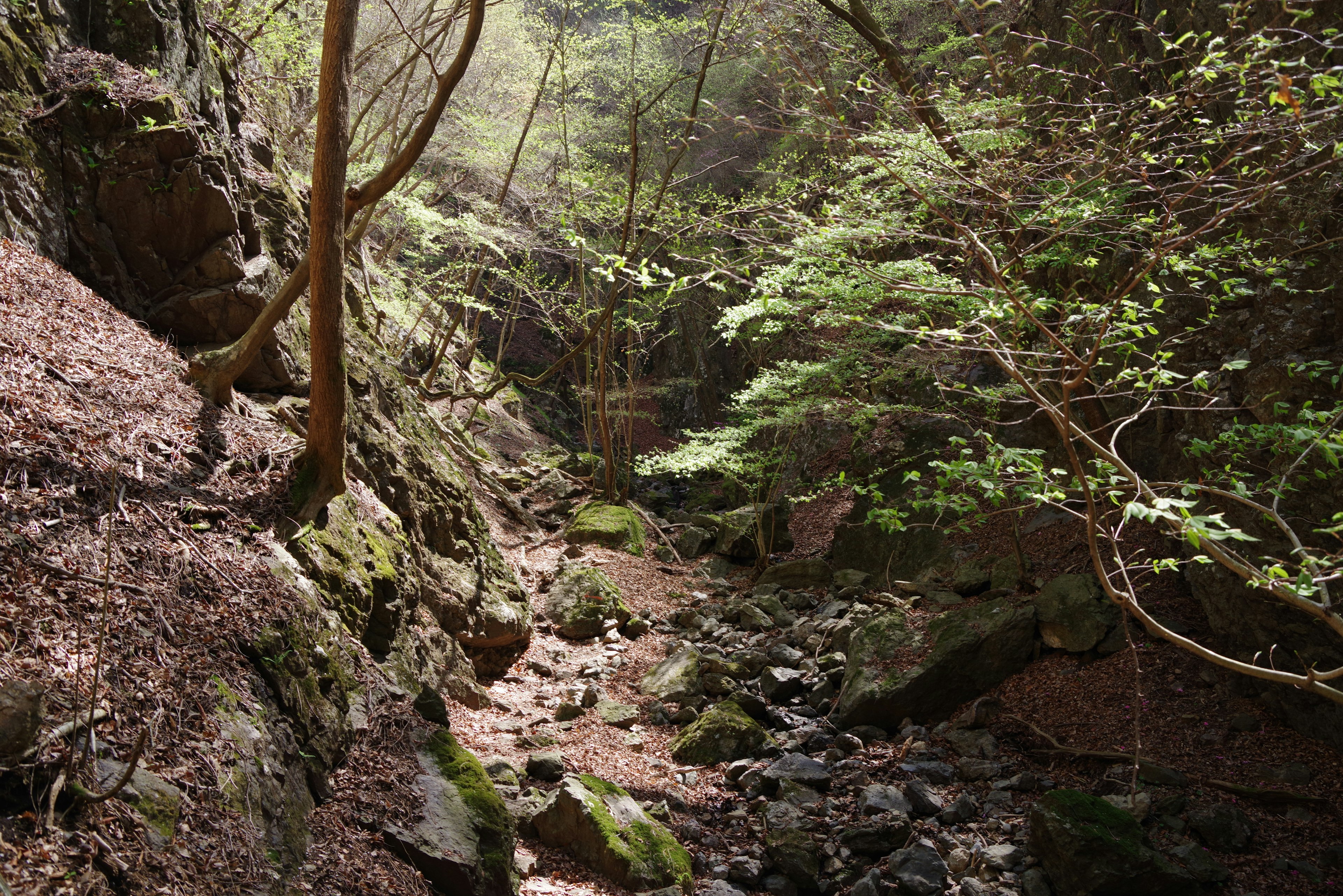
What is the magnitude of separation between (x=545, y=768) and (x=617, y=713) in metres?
1.46

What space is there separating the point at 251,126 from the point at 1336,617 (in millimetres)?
8286

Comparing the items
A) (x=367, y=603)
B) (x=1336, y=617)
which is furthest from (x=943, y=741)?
(x=367, y=603)

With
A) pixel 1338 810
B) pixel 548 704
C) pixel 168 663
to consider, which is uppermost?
pixel 1338 810

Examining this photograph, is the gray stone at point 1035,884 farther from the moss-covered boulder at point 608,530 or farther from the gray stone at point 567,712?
the moss-covered boulder at point 608,530

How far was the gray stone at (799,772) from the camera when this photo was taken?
18.8 feet

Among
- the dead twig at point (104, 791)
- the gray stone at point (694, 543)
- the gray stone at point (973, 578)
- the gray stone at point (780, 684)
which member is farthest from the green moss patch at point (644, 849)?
the gray stone at point (694, 543)

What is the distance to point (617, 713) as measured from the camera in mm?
6660

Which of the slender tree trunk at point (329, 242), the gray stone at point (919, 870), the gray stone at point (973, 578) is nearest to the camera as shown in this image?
the slender tree trunk at point (329, 242)

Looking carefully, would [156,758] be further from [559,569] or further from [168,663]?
[559,569]

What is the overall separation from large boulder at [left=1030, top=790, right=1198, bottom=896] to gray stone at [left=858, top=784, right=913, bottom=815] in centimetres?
89

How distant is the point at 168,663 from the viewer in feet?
9.95

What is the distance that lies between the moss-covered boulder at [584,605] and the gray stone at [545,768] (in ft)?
9.94

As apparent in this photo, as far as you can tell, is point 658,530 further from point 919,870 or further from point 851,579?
point 919,870

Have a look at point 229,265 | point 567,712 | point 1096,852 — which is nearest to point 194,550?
point 229,265
